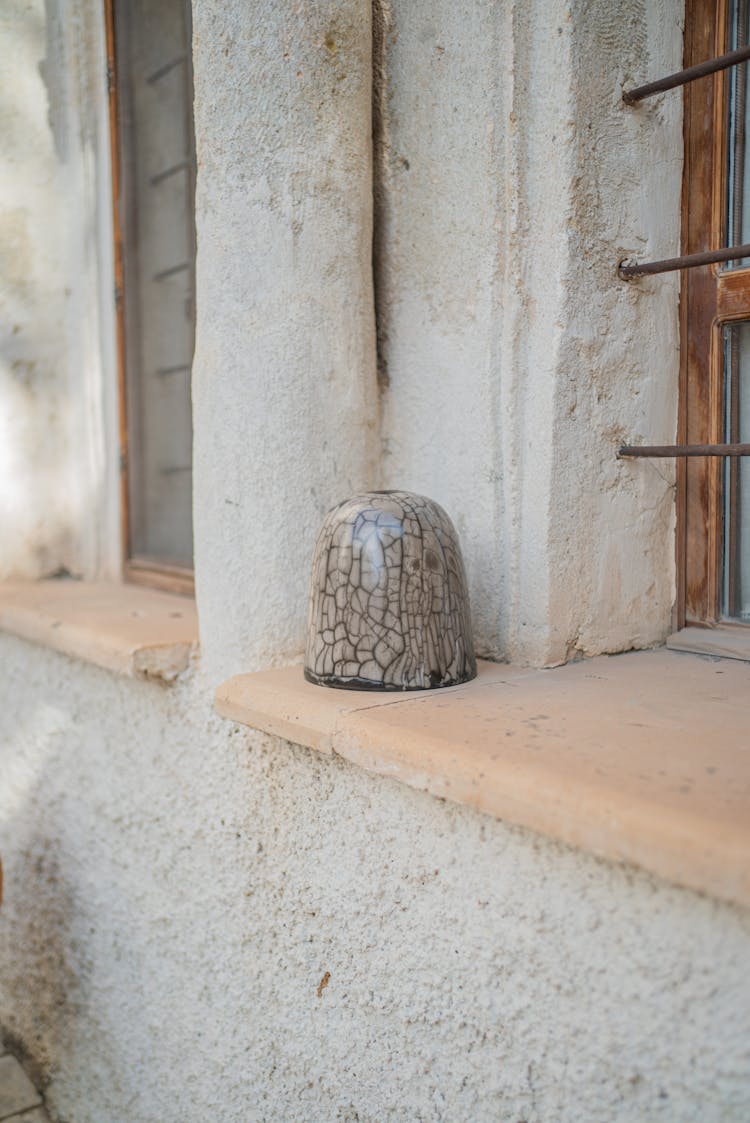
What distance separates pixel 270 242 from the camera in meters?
1.10

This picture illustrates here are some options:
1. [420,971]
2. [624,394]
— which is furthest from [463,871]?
[624,394]

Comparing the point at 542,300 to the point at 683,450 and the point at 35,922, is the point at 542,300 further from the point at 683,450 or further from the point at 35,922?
the point at 35,922

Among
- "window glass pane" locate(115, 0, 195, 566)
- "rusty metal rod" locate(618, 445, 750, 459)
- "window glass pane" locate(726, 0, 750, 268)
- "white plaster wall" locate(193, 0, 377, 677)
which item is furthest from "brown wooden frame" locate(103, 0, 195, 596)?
"window glass pane" locate(726, 0, 750, 268)

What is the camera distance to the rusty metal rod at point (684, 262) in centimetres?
92

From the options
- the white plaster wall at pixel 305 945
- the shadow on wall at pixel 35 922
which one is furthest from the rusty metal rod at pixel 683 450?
the shadow on wall at pixel 35 922

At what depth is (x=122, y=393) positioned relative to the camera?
6.24ft

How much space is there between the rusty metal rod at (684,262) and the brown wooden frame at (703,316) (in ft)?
0.16

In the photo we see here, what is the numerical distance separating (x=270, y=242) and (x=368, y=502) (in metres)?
0.38

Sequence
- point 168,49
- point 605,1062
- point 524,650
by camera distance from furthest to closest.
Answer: point 168,49 → point 524,650 → point 605,1062

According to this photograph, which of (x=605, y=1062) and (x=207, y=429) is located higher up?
(x=207, y=429)

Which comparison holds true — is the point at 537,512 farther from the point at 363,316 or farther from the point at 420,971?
the point at 420,971

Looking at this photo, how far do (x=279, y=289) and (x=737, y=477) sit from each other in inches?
23.3

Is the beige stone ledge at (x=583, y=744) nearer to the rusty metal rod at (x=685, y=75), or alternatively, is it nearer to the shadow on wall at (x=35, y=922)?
the rusty metal rod at (x=685, y=75)

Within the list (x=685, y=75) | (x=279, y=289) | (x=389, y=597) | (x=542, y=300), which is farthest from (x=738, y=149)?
(x=389, y=597)
